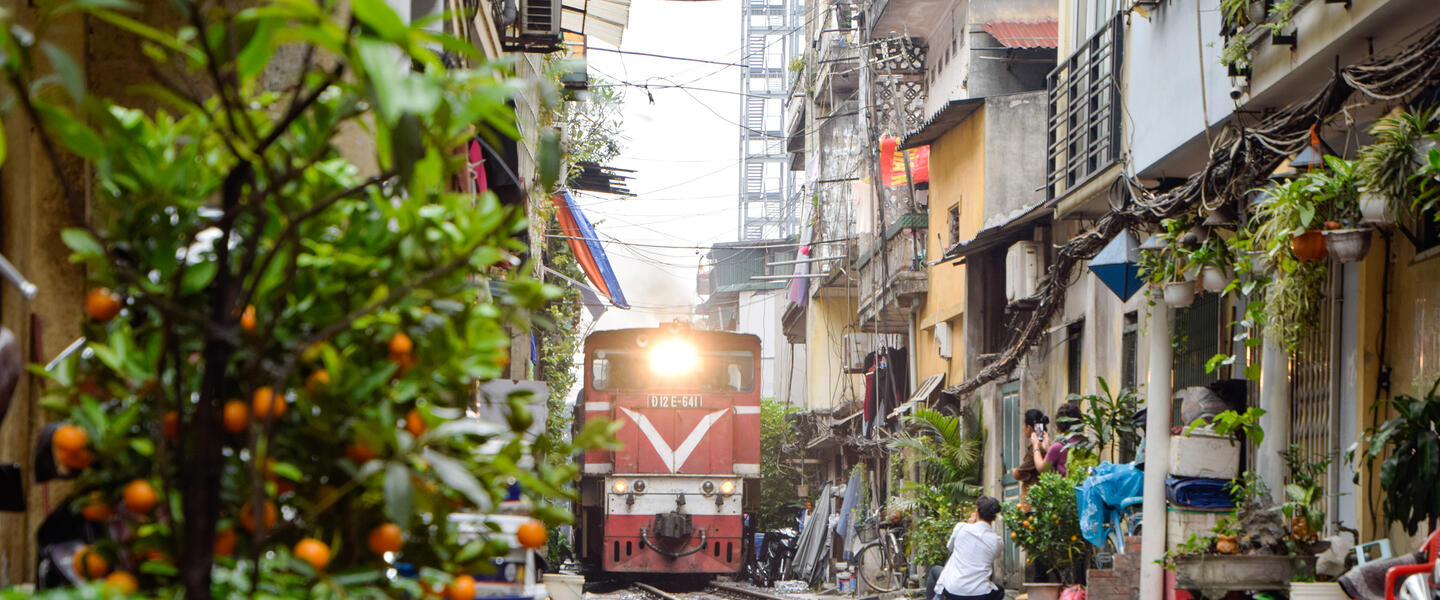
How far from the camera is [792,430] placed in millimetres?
33500

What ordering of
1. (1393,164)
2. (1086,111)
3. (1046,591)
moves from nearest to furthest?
1. (1393,164)
2. (1046,591)
3. (1086,111)

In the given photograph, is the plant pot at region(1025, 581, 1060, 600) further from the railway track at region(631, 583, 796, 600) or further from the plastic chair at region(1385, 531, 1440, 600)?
the plastic chair at region(1385, 531, 1440, 600)

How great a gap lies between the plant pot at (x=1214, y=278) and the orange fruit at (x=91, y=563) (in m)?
7.44

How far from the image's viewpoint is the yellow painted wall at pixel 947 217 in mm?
18266

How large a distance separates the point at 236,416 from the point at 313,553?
0.27 meters

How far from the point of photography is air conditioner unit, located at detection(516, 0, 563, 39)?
1235 cm

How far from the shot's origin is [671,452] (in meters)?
17.6

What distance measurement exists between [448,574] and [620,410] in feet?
49.9

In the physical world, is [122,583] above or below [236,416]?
below

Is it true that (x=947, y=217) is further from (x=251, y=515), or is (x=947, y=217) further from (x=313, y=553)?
(x=313, y=553)

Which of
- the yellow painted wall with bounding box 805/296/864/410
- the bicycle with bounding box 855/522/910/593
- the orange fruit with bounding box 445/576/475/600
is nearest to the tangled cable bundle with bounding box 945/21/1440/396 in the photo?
the orange fruit with bounding box 445/576/475/600

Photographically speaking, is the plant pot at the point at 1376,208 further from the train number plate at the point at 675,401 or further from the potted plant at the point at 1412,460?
the train number plate at the point at 675,401

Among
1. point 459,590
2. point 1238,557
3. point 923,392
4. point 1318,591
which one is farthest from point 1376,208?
point 923,392

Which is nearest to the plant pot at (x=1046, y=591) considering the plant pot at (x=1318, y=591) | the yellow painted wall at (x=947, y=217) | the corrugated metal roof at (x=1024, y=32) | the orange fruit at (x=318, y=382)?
the plant pot at (x=1318, y=591)
